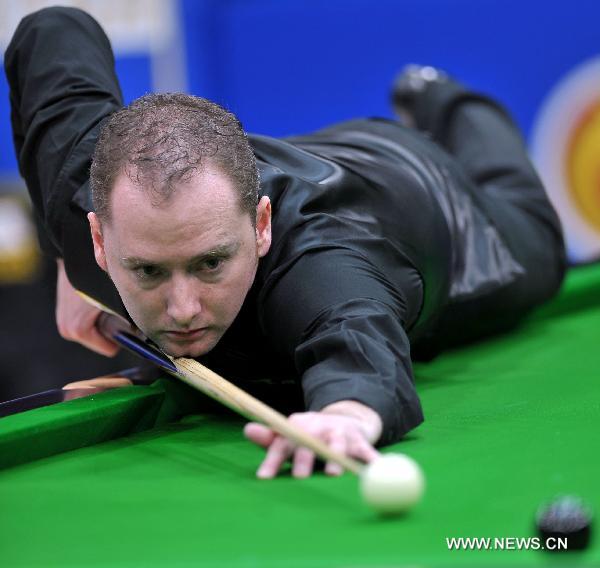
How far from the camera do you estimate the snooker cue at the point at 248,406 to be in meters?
1.65

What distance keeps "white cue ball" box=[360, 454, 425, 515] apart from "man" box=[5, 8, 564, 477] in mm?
193

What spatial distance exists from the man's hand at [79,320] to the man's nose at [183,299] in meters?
0.93

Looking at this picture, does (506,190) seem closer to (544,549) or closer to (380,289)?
(380,289)

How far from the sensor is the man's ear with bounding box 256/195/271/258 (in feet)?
7.15

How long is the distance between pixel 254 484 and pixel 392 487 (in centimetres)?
34

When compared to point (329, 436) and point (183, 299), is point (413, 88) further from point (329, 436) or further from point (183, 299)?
point (329, 436)

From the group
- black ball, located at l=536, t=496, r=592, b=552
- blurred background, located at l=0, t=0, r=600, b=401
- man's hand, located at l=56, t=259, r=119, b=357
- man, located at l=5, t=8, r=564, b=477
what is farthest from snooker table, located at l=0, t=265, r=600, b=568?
blurred background, located at l=0, t=0, r=600, b=401

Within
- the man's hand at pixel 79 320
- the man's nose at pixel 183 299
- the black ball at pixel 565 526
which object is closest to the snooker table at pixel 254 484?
the black ball at pixel 565 526

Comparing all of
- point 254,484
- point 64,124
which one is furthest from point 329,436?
point 64,124

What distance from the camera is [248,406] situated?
183cm

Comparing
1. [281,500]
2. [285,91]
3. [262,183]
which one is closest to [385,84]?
[285,91]

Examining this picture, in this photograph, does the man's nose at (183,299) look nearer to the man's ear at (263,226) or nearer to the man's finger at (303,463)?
the man's ear at (263,226)

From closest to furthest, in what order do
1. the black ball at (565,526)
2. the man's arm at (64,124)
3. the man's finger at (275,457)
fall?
1. the black ball at (565,526)
2. the man's finger at (275,457)
3. the man's arm at (64,124)

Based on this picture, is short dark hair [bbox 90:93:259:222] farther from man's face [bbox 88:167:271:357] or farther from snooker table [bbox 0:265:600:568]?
snooker table [bbox 0:265:600:568]
